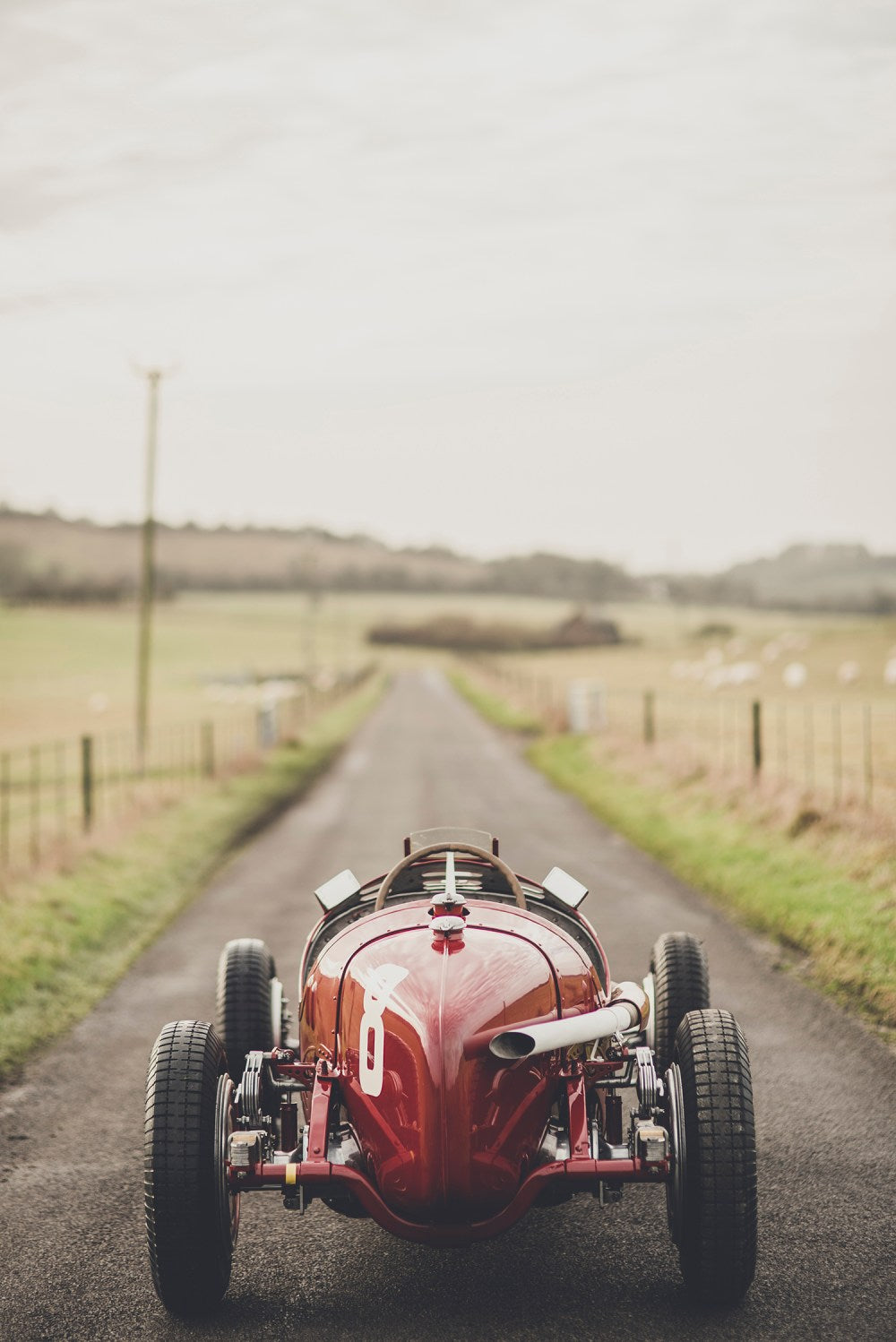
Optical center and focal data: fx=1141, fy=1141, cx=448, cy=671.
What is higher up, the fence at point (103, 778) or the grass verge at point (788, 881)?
the grass verge at point (788, 881)

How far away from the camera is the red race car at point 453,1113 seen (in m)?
3.61

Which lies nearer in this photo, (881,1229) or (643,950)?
(881,1229)

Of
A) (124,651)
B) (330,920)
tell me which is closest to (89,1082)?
(330,920)

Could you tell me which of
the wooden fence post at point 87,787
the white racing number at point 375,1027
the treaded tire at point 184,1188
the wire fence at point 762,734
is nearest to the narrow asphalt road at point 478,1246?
the treaded tire at point 184,1188

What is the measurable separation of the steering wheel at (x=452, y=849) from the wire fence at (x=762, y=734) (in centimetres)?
807

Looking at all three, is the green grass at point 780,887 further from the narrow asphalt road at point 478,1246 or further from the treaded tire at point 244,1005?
the treaded tire at point 244,1005

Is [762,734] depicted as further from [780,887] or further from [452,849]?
[452,849]

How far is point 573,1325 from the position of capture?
3.80 metres

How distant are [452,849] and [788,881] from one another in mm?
6598

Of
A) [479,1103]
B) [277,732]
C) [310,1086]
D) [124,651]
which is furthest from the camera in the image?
[124,651]

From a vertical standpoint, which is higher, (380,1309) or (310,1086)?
(310,1086)

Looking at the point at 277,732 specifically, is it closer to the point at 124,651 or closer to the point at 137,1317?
the point at 137,1317

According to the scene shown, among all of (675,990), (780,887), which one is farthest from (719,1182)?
(780,887)

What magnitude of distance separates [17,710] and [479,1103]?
5397cm
